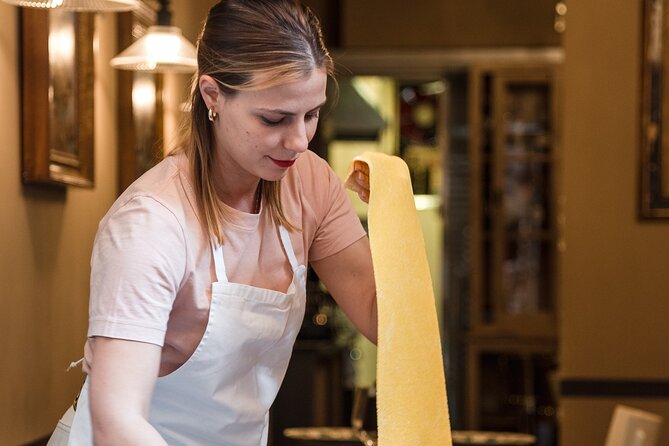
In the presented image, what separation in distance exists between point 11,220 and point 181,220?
1013 mm

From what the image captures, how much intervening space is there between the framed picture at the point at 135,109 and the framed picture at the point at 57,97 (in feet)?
1.30

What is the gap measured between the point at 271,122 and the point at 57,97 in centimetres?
131

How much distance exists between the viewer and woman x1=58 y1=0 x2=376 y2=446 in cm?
149

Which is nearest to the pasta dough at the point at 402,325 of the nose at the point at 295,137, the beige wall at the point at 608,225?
the nose at the point at 295,137

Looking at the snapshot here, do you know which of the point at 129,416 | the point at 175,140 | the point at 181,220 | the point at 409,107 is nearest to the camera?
the point at 129,416

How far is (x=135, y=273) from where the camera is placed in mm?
1491

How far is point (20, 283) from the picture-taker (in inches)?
101

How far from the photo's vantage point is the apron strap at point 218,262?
1.67 m

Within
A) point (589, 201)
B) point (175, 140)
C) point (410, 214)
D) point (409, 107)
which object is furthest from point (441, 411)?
point (409, 107)

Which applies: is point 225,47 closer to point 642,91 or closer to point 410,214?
point 410,214

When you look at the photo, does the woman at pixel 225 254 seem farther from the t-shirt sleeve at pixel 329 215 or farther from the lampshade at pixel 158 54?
the lampshade at pixel 158 54

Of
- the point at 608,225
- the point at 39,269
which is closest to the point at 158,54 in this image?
the point at 39,269

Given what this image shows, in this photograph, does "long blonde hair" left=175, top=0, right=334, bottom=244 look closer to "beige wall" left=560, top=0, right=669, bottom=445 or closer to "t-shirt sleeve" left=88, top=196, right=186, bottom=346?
"t-shirt sleeve" left=88, top=196, right=186, bottom=346

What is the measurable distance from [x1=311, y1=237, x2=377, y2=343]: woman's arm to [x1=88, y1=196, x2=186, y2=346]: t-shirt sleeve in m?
0.39
